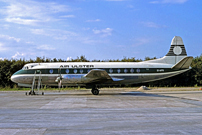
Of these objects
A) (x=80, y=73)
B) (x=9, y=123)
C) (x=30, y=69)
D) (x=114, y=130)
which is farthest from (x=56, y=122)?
(x=30, y=69)

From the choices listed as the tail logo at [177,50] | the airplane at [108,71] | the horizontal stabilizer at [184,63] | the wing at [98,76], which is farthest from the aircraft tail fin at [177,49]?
the wing at [98,76]

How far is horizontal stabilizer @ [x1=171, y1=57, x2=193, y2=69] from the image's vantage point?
23222 mm

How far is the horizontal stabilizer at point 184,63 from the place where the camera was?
2322cm

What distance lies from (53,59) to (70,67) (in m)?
14.8

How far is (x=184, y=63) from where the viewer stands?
927 inches

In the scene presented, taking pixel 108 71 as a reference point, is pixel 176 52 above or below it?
above

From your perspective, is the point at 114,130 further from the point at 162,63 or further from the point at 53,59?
the point at 53,59

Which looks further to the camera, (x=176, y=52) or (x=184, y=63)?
(x=176, y=52)

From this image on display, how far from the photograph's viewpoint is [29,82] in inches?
933

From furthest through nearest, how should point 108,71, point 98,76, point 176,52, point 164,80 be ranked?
point 164,80 → point 176,52 → point 108,71 → point 98,76

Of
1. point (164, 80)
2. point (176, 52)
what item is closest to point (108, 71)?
point (176, 52)

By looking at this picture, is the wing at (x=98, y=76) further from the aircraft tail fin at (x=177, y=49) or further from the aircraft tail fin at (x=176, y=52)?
the aircraft tail fin at (x=177, y=49)

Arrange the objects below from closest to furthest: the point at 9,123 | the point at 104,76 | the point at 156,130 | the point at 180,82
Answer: the point at 156,130 < the point at 9,123 < the point at 104,76 < the point at 180,82

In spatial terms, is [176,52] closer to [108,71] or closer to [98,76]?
[108,71]
